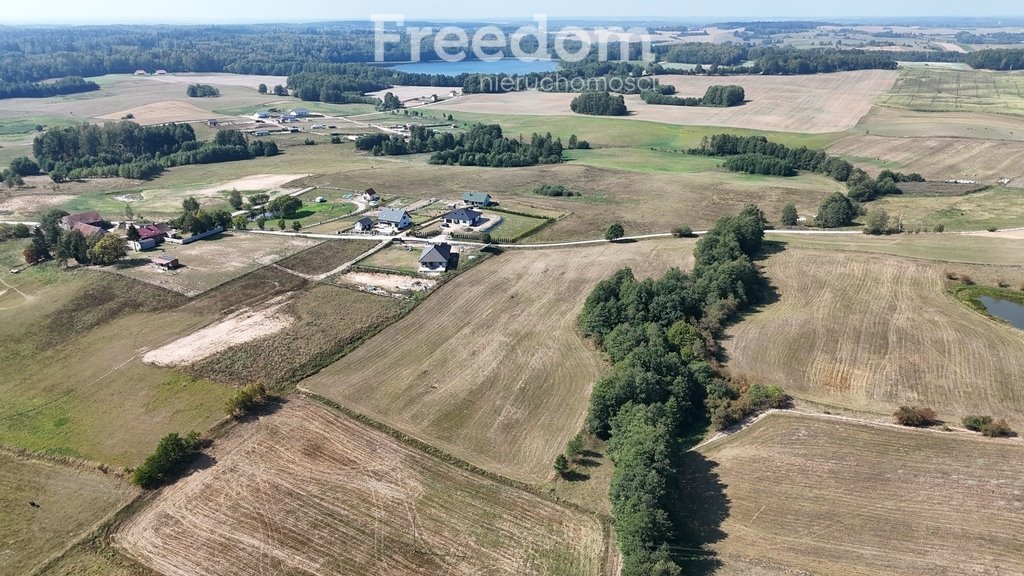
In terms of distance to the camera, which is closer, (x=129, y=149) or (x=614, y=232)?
(x=614, y=232)

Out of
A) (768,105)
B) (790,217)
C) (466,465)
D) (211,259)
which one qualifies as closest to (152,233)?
(211,259)

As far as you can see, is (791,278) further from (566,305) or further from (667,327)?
(566,305)

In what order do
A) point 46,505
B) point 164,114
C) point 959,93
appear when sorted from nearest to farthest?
1. point 46,505
2. point 164,114
3. point 959,93

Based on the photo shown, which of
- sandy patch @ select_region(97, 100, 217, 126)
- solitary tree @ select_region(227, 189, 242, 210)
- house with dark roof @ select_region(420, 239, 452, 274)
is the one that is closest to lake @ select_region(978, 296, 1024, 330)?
house with dark roof @ select_region(420, 239, 452, 274)

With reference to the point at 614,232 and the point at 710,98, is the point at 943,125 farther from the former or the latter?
the point at 614,232

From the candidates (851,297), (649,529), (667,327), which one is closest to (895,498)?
(649,529)
